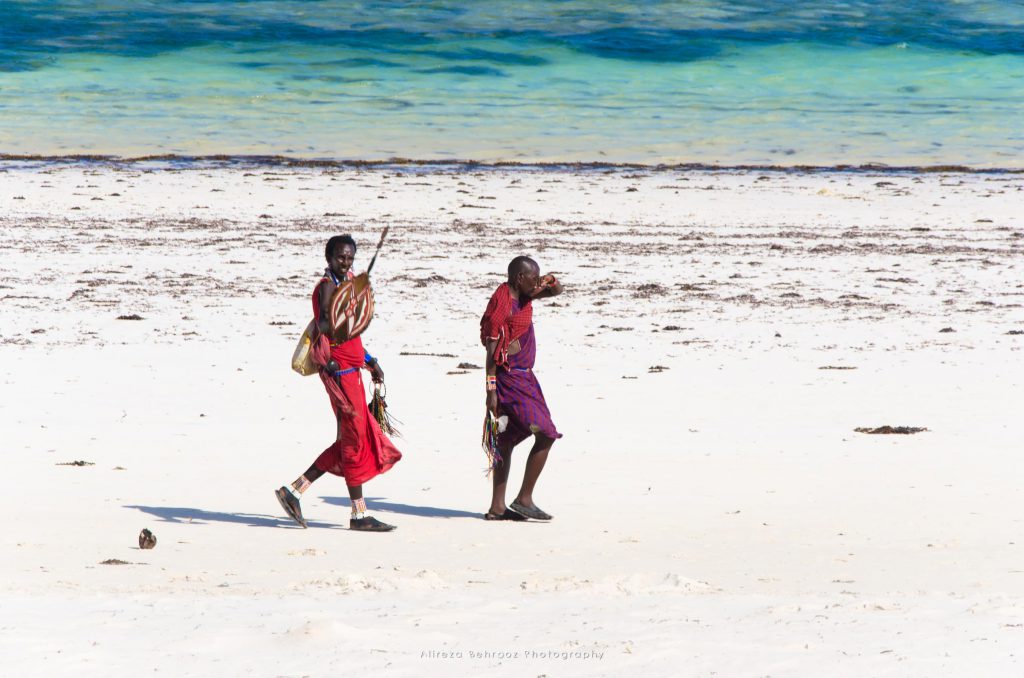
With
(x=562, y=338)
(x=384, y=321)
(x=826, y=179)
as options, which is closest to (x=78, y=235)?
(x=384, y=321)

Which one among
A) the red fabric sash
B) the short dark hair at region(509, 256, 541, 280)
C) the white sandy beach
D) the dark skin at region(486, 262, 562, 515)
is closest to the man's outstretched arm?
the dark skin at region(486, 262, 562, 515)

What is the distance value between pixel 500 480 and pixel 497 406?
47 centimetres

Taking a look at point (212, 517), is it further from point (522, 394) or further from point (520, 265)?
point (520, 265)

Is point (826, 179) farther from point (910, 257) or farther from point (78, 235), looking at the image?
point (78, 235)

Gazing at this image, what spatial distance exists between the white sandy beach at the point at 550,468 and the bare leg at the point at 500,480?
8.4 inches

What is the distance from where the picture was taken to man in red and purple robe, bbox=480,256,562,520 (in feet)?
24.5

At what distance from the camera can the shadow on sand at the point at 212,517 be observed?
7.56 meters

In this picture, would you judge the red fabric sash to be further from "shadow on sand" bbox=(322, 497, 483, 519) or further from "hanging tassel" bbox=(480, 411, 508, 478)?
"shadow on sand" bbox=(322, 497, 483, 519)

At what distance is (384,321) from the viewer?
15711mm

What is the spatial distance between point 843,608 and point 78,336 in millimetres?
10347

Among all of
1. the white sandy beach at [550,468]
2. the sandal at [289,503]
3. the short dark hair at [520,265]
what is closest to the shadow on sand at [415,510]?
the white sandy beach at [550,468]

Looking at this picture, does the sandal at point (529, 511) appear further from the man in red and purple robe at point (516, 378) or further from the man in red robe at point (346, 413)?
the man in red robe at point (346, 413)

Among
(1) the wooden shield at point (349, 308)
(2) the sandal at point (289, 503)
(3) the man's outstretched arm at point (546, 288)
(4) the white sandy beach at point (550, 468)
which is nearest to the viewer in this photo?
(4) the white sandy beach at point (550, 468)

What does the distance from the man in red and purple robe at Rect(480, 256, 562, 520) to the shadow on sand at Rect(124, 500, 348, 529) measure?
1.02 m
